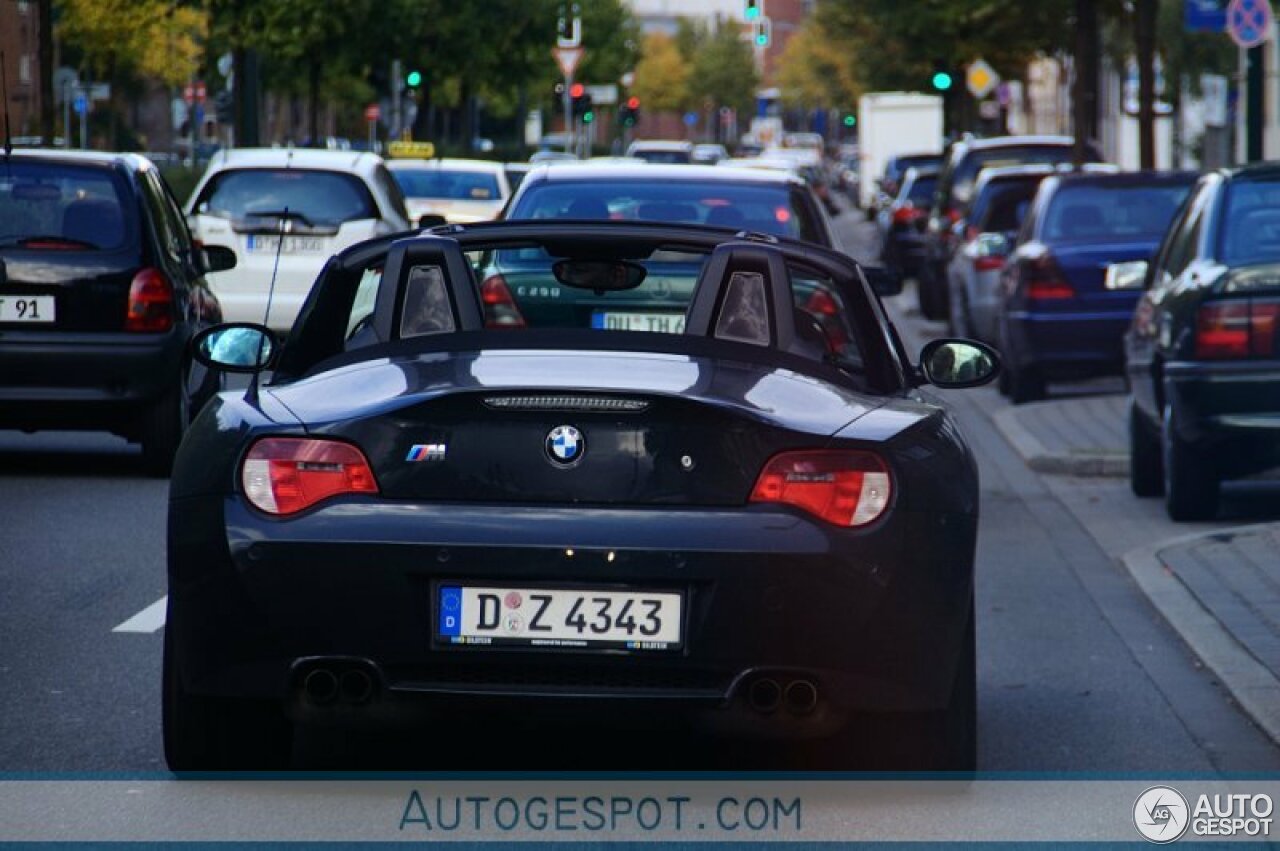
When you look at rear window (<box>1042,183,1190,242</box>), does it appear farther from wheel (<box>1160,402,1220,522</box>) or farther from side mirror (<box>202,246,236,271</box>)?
wheel (<box>1160,402,1220,522</box>)

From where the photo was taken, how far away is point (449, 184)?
1240 inches

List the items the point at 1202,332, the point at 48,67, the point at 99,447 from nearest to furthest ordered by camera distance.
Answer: the point at 1202,332 < the point at 99,447 < the point at 48,67

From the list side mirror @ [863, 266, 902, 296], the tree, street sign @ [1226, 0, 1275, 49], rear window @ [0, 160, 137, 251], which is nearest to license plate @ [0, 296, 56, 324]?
rear window @ [0, 160, 137, 251]

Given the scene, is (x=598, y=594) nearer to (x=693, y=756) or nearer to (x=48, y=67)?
(x=693, y=756)

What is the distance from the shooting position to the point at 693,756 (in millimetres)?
6875

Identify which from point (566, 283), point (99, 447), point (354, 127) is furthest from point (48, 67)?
point (354, 127)

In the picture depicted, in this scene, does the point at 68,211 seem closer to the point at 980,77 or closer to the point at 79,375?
the point at 79,375

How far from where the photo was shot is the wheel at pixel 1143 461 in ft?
44.3

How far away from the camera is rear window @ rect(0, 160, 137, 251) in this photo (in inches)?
546

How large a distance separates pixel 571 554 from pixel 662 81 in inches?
7229

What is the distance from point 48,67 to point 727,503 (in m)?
24.2

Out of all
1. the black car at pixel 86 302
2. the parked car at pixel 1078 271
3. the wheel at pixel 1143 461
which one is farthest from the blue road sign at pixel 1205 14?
the black car at pixel 86 302

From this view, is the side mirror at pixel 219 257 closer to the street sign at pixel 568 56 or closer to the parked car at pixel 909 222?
the parked car at pixel 909 222
